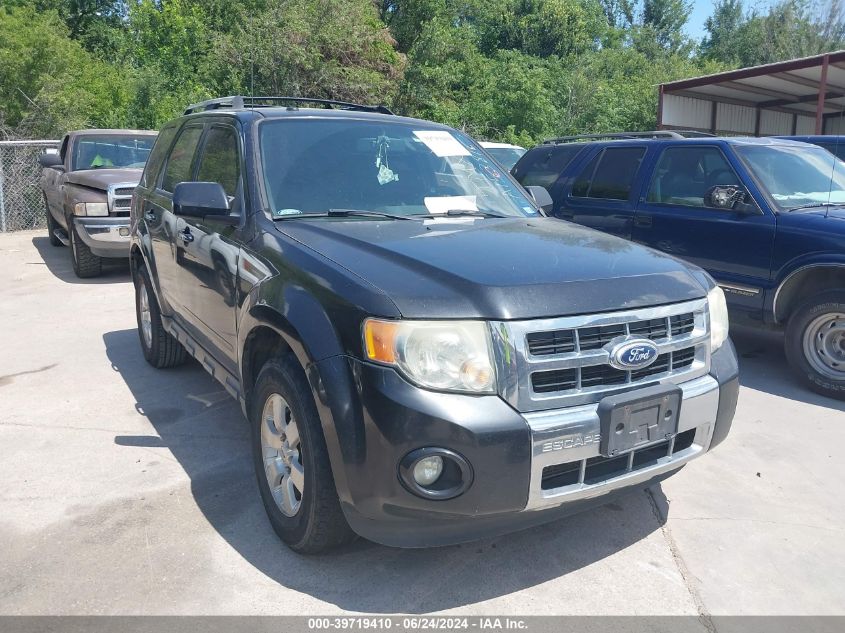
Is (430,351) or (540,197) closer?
(430,351)

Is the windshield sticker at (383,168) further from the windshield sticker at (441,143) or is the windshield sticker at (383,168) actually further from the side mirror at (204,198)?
the side mirror at (204,198)

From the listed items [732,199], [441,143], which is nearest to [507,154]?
[732,199]

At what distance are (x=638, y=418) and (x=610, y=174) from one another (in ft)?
14.9

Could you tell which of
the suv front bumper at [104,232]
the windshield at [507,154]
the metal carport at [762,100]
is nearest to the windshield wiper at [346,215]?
the suv front bumper at [104,232]

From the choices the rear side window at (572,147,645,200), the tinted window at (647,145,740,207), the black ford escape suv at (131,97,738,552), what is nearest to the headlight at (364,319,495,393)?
the black ford escape suv at (131,97,738,552)

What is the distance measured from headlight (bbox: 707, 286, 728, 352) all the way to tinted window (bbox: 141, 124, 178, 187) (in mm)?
3884

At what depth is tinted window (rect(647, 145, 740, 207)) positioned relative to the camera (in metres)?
6.09

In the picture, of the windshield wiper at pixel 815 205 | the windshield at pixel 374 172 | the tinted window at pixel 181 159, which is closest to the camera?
the windshield at pixel 374 172

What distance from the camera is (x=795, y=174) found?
609cm

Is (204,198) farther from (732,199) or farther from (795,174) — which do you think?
(795,174)

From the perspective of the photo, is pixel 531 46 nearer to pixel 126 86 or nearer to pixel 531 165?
pixel 126 86

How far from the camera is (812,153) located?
6.47 meters

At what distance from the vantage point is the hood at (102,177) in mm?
9266

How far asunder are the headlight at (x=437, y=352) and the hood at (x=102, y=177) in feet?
25.4
